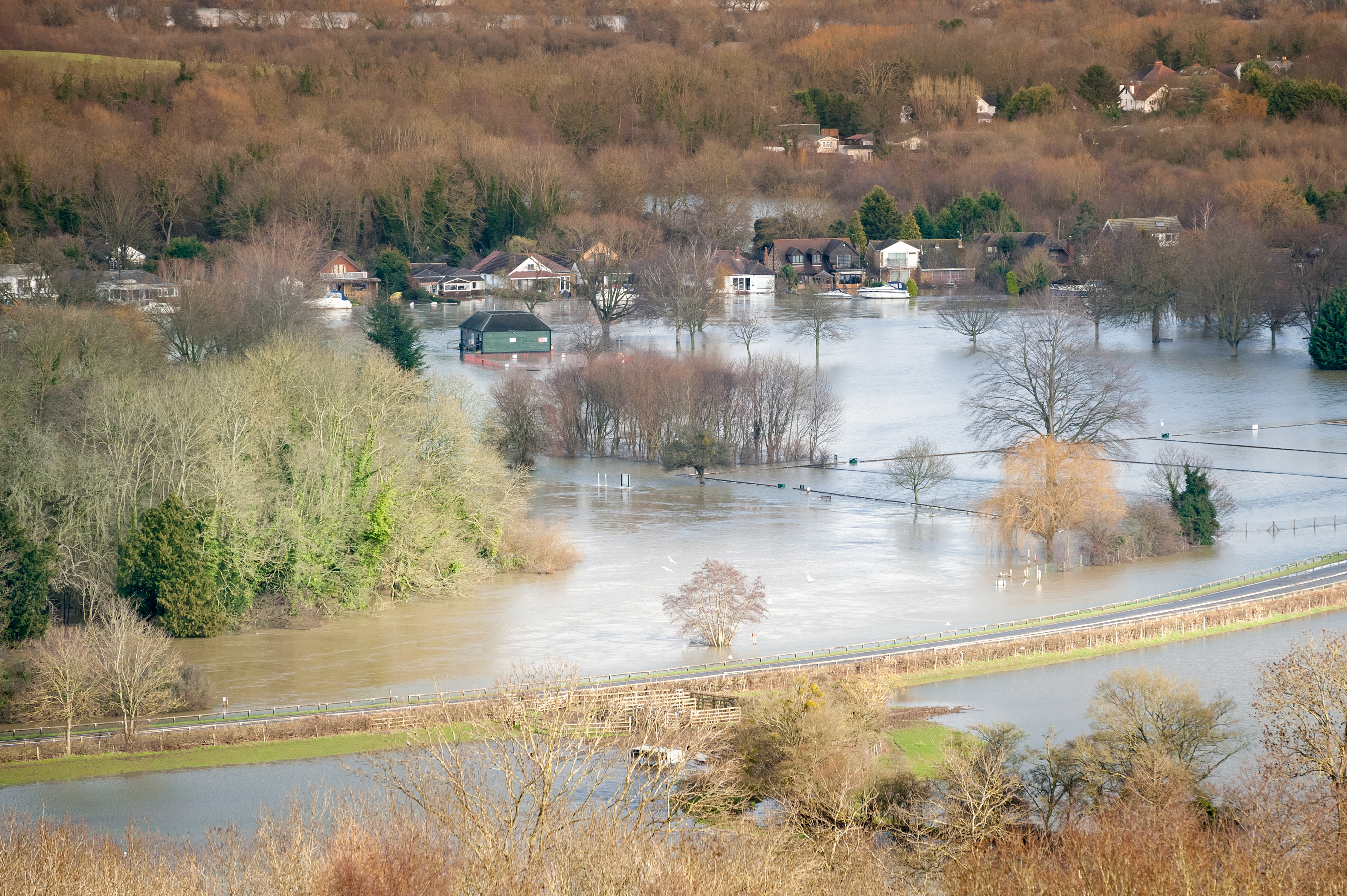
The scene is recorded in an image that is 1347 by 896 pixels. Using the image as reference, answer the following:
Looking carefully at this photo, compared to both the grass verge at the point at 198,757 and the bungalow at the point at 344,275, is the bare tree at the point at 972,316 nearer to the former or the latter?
the bungalow at the point at 344,275

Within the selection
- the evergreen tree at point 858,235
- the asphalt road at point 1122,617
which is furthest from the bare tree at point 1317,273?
the asphalt road at point 1122,617

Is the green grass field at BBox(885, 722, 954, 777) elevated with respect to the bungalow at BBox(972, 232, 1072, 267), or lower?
lower

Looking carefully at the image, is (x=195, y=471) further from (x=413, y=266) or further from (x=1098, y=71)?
(x=1098, y=71)

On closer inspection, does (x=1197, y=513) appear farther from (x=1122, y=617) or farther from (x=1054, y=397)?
(x=1054, y=397)

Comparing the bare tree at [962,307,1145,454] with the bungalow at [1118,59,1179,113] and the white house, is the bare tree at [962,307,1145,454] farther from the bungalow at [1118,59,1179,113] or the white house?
the bungalow at [1118,59,1179,113]

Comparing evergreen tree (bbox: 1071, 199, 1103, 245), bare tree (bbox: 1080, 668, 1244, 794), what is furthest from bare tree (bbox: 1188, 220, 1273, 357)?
bare tree (bbox: 1080, 668, 1244, 794)

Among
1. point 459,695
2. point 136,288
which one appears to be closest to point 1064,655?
point 459,695

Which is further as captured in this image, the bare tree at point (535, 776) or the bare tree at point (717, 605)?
the bare tree at point (717, 605)
